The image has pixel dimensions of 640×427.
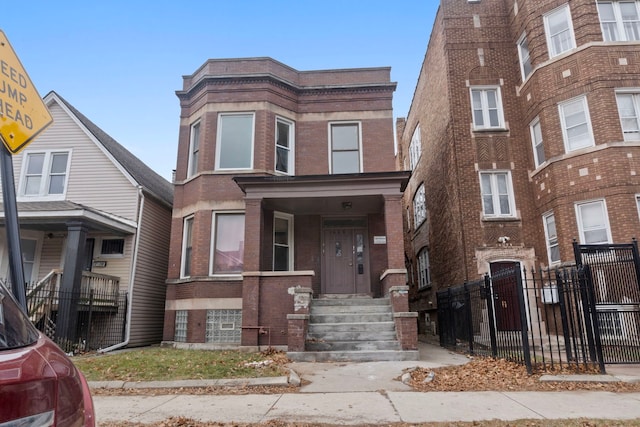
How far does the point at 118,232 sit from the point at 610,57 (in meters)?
17.0

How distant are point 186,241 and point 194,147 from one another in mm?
3390

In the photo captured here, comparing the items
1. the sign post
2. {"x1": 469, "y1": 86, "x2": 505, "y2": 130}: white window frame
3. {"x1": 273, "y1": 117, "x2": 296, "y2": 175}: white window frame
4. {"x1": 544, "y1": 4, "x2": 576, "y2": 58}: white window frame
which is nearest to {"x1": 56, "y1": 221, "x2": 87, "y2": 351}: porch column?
{"x1": 273, "y1": 117, "x2": 296, "y2": 175}: white window frame

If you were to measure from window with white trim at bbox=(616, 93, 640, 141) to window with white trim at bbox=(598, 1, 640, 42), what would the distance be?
2030 millimetres

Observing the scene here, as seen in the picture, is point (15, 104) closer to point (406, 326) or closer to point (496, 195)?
point (406, 326)

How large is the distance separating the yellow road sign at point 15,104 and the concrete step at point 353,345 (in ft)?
24.0

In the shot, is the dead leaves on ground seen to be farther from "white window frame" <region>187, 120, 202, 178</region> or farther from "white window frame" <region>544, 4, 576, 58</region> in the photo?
"white window frame" <region>544, 4, 576, 58</region>

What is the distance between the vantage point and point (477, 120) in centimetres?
1530

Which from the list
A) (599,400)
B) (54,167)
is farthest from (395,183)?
(54,167)

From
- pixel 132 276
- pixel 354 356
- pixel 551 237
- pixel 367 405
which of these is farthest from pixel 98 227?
pixel 551 237

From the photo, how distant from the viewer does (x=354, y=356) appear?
9.09 metres

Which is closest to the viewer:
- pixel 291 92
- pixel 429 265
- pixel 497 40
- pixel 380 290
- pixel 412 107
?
pixel 380 290

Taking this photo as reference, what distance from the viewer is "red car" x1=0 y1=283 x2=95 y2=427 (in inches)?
58.4

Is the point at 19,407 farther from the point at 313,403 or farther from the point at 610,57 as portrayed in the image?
the point at 610,57

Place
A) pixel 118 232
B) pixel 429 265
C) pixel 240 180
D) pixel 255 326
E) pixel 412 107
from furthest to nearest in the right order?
pixel 412 107, pixel 429 265, pixel 118 232, pixel 240 180, pixel 255 326
